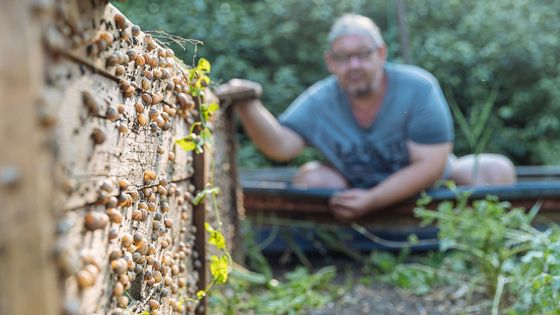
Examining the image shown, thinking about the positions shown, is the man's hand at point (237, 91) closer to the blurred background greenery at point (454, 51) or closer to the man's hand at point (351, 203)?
the man's hand at point (351, 203)

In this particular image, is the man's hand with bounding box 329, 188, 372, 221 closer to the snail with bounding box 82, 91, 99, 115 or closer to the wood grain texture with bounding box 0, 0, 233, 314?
the wood grain texture with bounding box 0, 0, 233, 314

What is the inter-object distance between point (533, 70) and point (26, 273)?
643cm

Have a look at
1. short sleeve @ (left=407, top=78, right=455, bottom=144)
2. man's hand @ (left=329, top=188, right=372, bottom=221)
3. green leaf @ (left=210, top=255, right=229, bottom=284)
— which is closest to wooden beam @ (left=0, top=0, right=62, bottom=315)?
green leaf @ (left=210, top=255, right=229, bottom=284)

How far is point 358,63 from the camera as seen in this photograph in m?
3.29

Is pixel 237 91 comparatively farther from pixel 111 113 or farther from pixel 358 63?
pixel 111 113

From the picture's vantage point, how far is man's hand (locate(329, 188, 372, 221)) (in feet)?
10.1

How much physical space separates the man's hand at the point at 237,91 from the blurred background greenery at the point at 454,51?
3173 mm

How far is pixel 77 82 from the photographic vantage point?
0.76 meters

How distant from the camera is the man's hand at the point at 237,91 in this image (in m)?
2.49

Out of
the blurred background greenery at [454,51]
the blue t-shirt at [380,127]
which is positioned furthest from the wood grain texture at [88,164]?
the blurred background greenery at [454,51]

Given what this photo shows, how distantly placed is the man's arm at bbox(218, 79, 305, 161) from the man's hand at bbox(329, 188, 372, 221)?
39cm

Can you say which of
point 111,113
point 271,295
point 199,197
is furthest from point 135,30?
point 271,295

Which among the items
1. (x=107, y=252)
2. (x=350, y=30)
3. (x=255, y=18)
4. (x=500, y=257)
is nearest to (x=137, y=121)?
(x=107, y=252)

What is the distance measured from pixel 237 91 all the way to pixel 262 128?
534 millimetres
